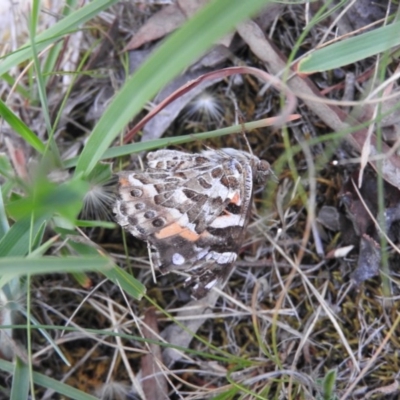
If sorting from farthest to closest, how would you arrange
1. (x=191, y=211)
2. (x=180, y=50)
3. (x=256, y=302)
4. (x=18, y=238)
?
→ (x=256, y=302)
(x=191, y=211)
(x=18, y=238)
(x=180, y=50)

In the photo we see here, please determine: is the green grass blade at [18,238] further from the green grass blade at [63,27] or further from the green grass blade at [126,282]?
the green grass blade at [63,27]

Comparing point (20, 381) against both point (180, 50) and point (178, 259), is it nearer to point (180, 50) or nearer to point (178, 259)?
point (178, 259)

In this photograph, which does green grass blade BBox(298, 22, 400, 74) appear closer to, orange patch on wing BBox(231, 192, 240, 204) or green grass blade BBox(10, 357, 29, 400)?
orange patch on wing BBox(231, 192, 240, 204)

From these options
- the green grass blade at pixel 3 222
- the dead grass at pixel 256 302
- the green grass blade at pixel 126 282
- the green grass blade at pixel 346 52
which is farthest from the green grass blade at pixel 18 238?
the green grass blade at pixel 346 52

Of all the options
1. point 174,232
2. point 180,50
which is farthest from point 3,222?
point 180,50

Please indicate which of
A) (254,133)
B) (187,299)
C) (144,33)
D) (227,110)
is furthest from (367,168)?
(144,33)
